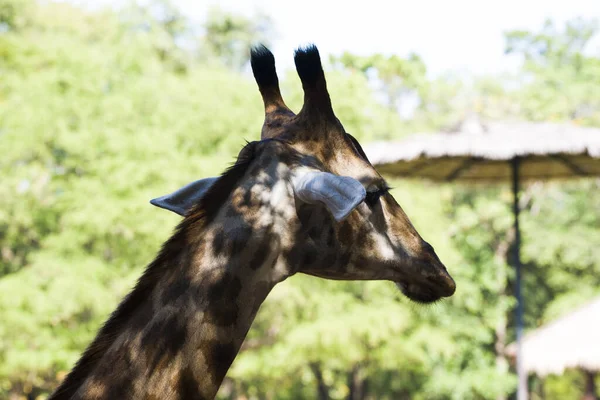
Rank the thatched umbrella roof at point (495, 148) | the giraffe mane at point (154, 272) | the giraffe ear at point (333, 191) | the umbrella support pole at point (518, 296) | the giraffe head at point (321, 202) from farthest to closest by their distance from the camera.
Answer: the umbrella support pole at point (518, 296) < the thatched umbrella roof at point (495, 148) < the giraffe head at point (321, 202) < the giraffe mane at point (154, 272) < the giraffe ear at point (333, 191)

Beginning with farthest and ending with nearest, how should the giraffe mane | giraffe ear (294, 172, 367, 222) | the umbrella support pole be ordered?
the umbrella support pole, the giraffe mane, giraffe ear (294, 172, 367, 222)

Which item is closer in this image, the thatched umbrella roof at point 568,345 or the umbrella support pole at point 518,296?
the umbrella support pole at point 518,296

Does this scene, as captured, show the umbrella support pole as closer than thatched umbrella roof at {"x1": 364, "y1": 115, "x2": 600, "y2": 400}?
No

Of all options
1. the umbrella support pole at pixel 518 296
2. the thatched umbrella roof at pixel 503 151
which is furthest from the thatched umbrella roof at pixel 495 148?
the umbrella support pole at pixel 518 296

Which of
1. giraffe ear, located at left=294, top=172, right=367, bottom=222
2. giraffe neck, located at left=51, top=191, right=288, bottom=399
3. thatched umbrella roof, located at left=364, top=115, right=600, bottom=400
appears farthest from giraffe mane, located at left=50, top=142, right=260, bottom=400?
thatched umbrella roof, located at left=364, top=115, right=600, bottom=400

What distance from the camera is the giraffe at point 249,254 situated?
176cm

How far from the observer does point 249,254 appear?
1888mm

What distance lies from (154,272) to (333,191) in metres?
0.51

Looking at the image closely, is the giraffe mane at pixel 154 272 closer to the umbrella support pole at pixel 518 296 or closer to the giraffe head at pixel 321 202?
the giraffe head at pixel 321 202

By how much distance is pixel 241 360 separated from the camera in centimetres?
1499

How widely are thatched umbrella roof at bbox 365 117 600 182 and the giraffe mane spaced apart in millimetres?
5588

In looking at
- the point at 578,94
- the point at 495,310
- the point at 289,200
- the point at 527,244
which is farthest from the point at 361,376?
the point at 289,200

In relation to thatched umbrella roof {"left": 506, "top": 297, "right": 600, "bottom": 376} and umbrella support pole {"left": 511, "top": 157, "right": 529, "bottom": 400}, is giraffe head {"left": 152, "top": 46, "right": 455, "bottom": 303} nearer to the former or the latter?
umbrella support pole {"left": 511, "top": 157, "right": 529, "bottom": 400}

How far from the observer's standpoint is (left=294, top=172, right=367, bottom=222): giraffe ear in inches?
66.6
